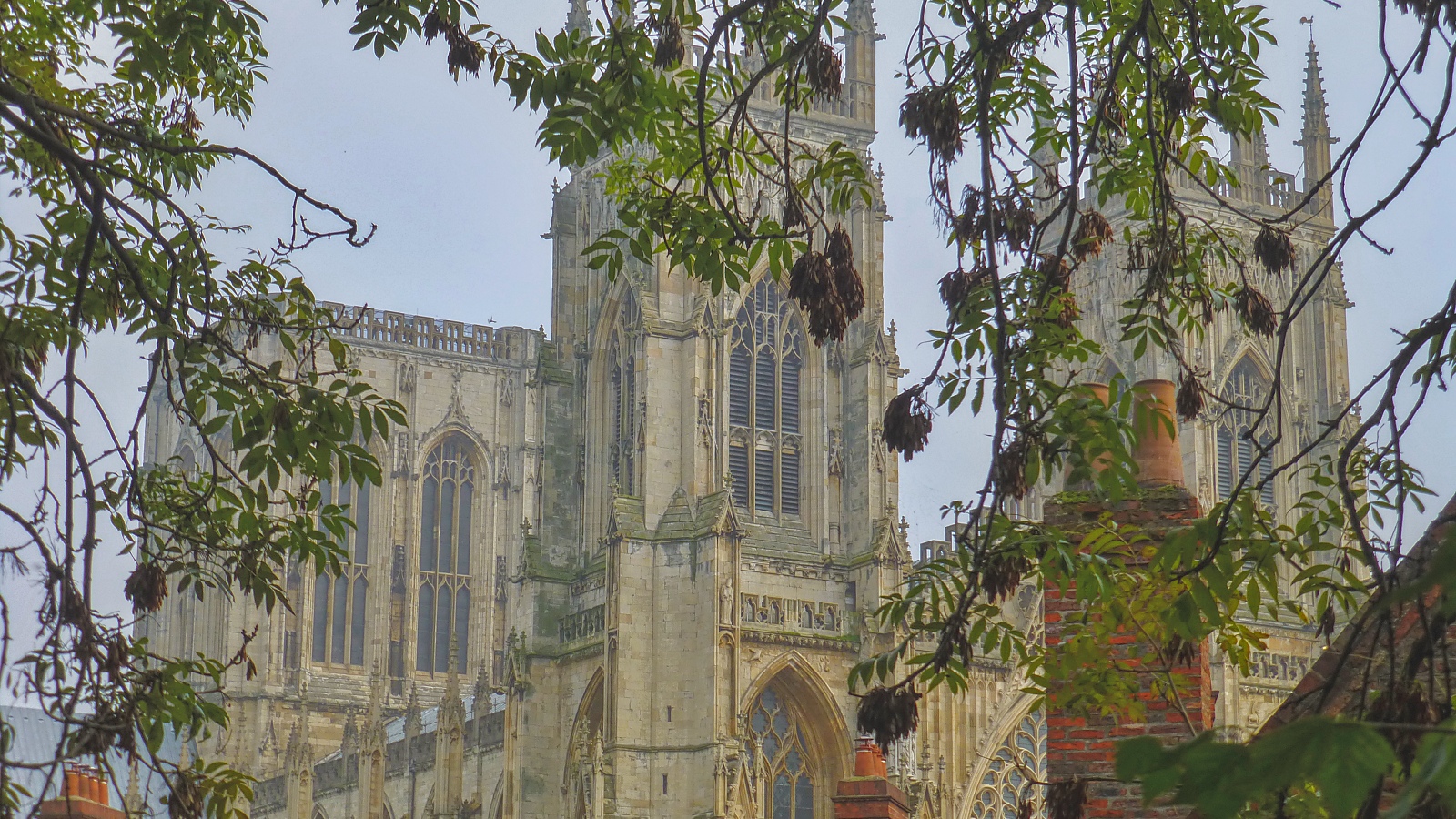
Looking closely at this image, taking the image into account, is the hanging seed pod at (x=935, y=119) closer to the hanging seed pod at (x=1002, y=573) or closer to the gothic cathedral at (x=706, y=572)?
the hanging seed pod at (x=1002, y=573)

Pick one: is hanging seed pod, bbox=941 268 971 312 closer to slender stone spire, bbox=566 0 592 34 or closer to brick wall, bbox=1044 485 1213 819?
brick wall, bbox=1044 485 1213 819

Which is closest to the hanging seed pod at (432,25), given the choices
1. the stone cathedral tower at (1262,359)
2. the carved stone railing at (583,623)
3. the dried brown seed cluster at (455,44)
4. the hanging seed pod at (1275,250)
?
the dried brown seed cluster at (455,44)

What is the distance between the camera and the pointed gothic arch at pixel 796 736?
38906 millimetres

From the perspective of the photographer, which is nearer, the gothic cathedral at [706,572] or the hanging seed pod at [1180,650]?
the hanging seed pod at [1180,650]

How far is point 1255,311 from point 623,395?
111 feet

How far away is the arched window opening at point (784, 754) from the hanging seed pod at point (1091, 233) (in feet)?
98.4

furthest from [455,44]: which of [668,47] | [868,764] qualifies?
[868,764]

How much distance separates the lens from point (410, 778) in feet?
160

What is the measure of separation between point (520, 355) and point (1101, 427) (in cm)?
5690

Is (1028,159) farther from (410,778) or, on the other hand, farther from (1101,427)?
(410,778)

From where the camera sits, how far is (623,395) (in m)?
42.5

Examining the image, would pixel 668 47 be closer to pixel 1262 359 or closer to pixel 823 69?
pixel 823 69

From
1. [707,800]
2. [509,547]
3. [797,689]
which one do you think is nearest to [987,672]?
[797,689]

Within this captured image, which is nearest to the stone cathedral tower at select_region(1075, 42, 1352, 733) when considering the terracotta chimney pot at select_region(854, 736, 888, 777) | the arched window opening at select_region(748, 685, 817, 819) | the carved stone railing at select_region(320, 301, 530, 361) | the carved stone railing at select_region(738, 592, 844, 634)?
the carved stone railing at select_region(738, 592, 844, 634)
